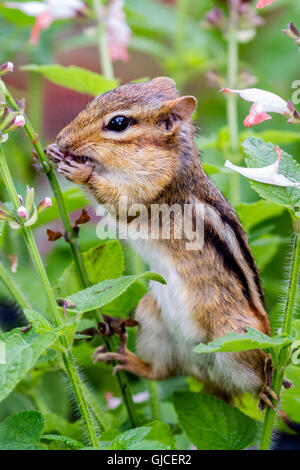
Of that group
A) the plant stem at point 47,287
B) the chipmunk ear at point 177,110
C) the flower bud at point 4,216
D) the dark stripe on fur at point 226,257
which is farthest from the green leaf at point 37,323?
the chipmunk ear at point 177,110

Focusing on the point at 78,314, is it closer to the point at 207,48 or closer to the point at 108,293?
the point at 108,293

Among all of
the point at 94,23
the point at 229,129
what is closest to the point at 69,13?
the point at 94,23

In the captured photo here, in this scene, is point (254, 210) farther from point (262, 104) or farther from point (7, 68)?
point (7, 68)

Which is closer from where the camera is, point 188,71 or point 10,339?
point 10,339

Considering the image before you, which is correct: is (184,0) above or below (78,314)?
above

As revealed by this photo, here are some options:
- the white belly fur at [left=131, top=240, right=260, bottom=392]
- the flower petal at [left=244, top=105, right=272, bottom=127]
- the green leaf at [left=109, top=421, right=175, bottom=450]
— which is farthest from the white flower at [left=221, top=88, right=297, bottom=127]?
the green leaf at [left=109, top=421, right=175, bottom=450]

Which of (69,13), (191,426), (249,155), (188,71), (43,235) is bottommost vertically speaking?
(191,426)
